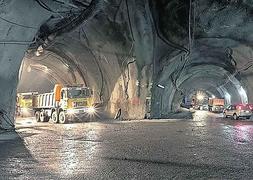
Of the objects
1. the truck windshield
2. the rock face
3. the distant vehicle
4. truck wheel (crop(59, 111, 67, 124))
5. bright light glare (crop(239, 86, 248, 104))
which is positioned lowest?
truck wheel (crop(59, 111, 67, 124))

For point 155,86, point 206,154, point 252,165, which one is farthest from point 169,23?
point 252,165

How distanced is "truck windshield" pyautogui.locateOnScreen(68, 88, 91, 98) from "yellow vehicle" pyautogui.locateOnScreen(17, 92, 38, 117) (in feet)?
27.3

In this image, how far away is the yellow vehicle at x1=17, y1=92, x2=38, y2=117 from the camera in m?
35.7

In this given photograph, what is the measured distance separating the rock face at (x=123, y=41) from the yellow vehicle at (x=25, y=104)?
3361mm

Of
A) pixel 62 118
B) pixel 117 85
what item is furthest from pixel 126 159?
pixel 117 85

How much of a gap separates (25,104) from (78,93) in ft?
34.9

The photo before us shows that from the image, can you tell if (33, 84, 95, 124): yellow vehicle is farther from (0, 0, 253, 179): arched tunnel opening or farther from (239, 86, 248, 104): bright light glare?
(239, 86, 248, 104): bright light glare

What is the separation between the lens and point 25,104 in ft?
121

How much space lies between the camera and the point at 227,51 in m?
32.0

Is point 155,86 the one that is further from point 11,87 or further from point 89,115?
point 11,87

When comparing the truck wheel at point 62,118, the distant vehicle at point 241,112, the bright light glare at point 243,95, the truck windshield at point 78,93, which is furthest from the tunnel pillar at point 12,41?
the bright light glare at point 243,95

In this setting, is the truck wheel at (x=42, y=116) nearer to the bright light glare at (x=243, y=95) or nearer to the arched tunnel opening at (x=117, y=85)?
the arched tunnel opening at (x=117, y=85)

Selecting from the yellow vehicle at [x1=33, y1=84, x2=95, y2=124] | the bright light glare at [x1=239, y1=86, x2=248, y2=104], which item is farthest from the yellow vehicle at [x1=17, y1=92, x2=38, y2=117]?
the bright light glare at [x1=239, y1=86, x2=248, y2=104]

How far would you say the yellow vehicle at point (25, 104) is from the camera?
1404 inches
